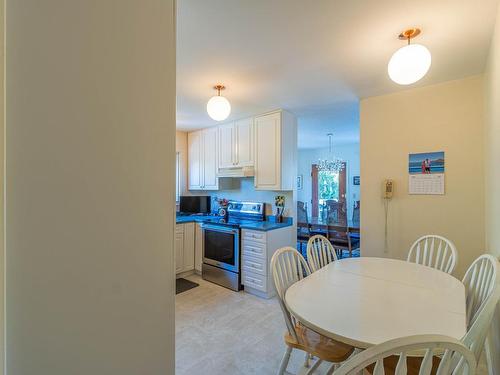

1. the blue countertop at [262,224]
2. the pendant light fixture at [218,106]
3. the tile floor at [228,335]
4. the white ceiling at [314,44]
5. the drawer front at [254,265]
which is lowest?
the tile floor at [228,335]

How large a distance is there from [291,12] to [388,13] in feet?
1.86

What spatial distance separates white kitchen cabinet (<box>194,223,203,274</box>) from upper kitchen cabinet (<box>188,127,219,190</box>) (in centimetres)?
79

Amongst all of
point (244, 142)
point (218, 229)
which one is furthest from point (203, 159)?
point (218, 229)

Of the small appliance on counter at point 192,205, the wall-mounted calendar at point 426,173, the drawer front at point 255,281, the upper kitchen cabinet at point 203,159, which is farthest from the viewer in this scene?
the small appliance on counter at point 192,205

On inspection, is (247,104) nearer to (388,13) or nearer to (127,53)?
(388,13)

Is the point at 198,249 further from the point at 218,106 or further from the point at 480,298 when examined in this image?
the point at 480,298

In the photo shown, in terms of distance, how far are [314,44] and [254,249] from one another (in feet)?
7.66

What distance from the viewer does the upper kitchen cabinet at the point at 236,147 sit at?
3.71 meters

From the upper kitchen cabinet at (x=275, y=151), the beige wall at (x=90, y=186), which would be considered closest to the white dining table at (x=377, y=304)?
the beige wall at (x=90, y=186)

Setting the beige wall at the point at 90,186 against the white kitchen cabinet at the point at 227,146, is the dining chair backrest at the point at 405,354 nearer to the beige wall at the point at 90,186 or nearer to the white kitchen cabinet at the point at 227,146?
the beige wall at the point at 90,186

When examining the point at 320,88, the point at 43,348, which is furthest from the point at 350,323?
the point at 320,88

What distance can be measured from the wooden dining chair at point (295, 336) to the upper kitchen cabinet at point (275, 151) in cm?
164

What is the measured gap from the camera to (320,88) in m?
2.62

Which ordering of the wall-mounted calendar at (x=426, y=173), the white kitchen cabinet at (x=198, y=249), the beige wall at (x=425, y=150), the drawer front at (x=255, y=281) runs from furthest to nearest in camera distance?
1. the white kitchen cabinet at (x=198, y=249)
2. the drawer front at (x=255, y=281)
3. the wall-mounted calendar at (x=426, y=173)
4. the beige wall at (x=425, y=150)
